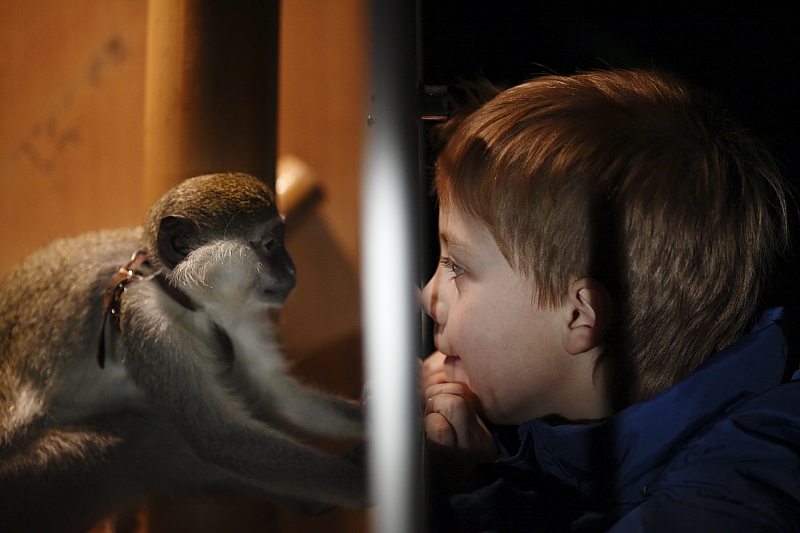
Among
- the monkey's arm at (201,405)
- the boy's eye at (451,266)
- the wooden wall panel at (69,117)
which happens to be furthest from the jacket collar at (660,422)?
the wooden wall panel at (69,117)

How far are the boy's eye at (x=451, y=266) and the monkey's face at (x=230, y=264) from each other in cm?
37

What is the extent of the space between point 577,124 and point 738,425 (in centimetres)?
46

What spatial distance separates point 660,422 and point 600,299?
0.60 ft

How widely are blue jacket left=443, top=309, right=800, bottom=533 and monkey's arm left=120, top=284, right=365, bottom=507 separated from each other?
36cm

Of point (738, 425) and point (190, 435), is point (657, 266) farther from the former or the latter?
point (190, 435)

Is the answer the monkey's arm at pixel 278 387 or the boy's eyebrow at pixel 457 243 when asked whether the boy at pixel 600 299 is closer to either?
the boy's eyebrow at pixel 457 243

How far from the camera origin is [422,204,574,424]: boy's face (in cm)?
83

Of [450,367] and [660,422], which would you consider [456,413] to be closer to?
[450,367]

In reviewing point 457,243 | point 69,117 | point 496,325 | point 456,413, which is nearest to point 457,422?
point 456,413

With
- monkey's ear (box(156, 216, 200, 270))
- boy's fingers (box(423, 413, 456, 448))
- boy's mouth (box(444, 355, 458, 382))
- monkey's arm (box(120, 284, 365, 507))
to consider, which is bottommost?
boy's fingers (box(423, 413, 456, 448))

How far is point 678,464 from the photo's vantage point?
74cm

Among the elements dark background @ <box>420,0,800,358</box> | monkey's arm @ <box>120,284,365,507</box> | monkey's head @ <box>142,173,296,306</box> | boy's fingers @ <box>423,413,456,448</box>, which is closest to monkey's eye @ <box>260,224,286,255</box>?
monkey's head @ <box>142,173,296,306</box>

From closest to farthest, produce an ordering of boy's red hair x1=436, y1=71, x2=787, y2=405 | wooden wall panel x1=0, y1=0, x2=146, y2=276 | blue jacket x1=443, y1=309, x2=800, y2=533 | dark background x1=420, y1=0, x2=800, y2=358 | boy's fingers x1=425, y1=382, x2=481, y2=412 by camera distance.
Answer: wooden wall panel x1=0, y1=0, x2=146, y2=276, blue jacket x1=443, y1=309, x2=800, y2=533, boy's red hair x1=436, y1=71, x2=787, y2=405, boy's fingers x1=425, y1=382, x2=481, y2=412, dark background x1=420, y1=0, x2=800, y2=358

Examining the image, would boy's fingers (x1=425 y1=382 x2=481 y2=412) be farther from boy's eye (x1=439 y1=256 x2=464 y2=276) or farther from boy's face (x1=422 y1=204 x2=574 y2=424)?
boy's eye (x1=439 y1=256 x2=464 y2=276)
